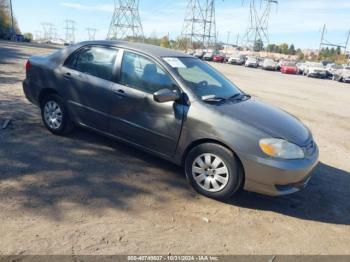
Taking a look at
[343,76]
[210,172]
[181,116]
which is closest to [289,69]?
[343,76]

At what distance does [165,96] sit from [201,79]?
0.90 meters

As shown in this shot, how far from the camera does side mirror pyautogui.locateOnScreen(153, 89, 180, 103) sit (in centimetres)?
430

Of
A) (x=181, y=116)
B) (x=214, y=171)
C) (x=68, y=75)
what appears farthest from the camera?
(x=68, y=75)

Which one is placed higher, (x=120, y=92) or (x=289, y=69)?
(x=120, y=92)

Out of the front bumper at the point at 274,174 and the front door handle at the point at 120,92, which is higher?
the front door handle at the point at 120,92

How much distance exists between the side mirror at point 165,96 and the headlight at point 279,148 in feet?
3.75

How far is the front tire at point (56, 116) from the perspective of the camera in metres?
5.57

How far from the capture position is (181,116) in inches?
172

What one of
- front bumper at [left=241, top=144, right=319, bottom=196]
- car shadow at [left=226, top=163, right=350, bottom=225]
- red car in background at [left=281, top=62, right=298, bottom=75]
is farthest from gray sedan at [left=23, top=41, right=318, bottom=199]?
red car in background at [left=281, top=62, right=298, bottom=75]

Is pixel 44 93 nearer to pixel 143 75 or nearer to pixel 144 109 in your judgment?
pixel 143 75

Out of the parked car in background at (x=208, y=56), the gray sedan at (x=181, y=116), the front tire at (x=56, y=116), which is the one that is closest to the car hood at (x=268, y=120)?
the gray sedan at (x=181, y=116)

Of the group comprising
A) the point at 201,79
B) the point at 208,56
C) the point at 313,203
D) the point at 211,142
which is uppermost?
the point at 201,79

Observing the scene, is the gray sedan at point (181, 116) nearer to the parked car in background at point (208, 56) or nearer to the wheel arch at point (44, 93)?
the wheel arch at point (44, 93)

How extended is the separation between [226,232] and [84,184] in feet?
5.70
